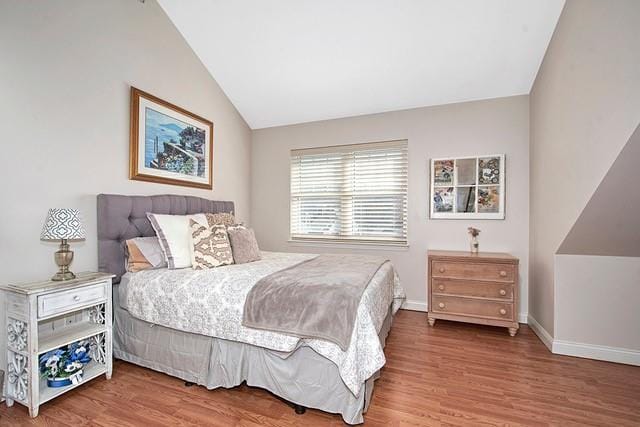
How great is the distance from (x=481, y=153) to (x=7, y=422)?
4223 mm

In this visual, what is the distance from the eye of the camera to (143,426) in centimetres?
156

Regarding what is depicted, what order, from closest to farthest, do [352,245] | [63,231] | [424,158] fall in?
[63,231], [424,158], [352,245]

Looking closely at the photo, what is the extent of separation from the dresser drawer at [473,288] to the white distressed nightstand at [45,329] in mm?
2815

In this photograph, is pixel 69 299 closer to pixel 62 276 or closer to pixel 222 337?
pixel 62 276

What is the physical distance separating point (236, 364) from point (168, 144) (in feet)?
7.05

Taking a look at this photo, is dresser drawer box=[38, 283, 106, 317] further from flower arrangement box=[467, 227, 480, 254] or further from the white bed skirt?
flower arrangement box=[467, 227, 480, 254]

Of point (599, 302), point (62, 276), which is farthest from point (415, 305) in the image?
point (62, 276)

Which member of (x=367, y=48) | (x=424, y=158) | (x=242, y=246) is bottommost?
(x=242, y=246)

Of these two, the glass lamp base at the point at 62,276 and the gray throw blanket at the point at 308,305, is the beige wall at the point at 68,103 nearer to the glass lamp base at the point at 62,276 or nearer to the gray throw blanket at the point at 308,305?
the glass lamp base at the point at 62,276

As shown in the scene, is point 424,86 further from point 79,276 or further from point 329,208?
point 79,276

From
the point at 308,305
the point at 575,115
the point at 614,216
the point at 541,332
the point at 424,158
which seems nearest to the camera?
the point at 308,305

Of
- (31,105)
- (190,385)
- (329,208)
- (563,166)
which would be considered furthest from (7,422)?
(563,166)

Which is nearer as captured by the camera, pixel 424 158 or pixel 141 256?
pixel 141 256

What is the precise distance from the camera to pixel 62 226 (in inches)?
69.6
